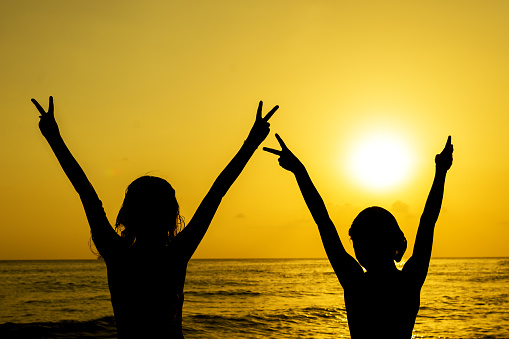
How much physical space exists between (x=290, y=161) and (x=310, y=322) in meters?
17.2

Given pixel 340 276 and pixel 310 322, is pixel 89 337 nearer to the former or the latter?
pixel 310 322

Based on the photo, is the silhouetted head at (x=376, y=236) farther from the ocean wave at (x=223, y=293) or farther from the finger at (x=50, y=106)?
the ocean wave at (x=223, y=293)

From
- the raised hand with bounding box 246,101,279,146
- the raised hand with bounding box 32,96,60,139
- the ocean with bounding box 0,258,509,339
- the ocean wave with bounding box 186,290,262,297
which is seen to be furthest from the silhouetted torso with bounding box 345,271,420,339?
the ocean wave with bounding box 186,290,262,297

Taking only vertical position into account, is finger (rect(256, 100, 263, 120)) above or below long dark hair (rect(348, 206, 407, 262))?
above

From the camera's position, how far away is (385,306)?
2.61m

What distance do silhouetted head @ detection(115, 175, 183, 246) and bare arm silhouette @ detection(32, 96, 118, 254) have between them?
0.13 metres

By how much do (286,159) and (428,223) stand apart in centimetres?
93

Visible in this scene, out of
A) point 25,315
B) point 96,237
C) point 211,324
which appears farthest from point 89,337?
point 96,237

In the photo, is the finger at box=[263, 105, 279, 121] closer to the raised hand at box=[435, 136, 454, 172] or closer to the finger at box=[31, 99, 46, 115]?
the raised hand at box=[435, 136, 454, 172]

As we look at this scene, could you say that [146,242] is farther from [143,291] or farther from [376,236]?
[376,236]

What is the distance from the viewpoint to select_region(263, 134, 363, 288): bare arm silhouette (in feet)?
9.03

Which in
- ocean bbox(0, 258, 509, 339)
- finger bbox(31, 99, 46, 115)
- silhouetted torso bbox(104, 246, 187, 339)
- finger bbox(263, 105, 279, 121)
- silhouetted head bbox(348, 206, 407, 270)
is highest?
finger bbox(263, 105, 279, 121)

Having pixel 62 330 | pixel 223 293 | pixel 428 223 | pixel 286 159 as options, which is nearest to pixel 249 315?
pixel 62 330

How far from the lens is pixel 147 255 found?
2.67m
